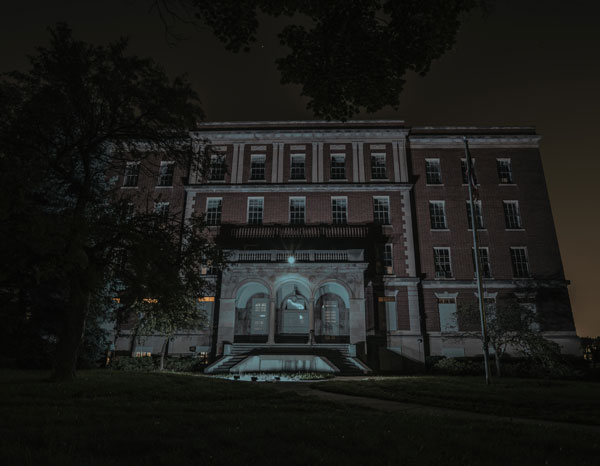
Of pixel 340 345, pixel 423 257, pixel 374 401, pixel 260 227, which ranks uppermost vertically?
pixel 260 227

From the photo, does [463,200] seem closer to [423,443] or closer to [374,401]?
[374,401]

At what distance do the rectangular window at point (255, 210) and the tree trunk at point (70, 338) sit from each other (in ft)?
65.0

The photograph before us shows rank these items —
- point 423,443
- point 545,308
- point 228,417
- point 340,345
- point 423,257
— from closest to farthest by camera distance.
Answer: point 423,443 < point 228,417 < point 340,345 < point 545,308 < point 423,257

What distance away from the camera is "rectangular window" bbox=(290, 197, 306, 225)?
112 feet

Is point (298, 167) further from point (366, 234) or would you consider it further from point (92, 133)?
point (92, 133)

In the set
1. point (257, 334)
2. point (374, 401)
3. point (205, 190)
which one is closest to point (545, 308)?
point (257, 334)

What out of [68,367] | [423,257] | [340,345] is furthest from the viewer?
[423,257]

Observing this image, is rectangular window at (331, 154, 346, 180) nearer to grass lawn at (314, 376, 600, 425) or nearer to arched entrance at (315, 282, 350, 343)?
arched entrance at (315, 282, 350, 343)

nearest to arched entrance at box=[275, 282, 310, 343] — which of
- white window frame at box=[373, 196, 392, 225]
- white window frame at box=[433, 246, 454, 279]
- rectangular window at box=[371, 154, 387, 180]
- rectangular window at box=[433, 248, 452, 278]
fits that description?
white window frame at box=[373, 196, 392, 225]

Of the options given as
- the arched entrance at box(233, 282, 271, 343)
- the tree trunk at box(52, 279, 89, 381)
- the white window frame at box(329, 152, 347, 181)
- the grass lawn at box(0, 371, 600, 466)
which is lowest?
the grass lawn at box(0, 371, 600, 466)

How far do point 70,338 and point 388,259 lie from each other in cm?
2359

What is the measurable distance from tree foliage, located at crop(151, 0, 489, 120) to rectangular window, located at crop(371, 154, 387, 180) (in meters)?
27.1

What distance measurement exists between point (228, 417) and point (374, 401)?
19.2ft

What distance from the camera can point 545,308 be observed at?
103 feet
